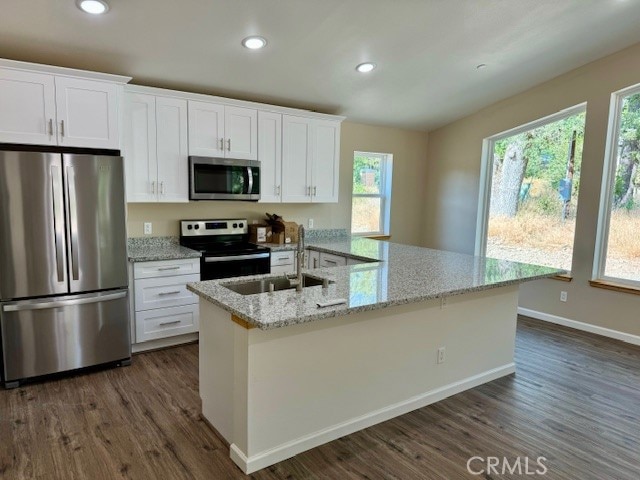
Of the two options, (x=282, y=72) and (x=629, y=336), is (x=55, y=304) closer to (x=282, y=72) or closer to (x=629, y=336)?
(x=282, y=72)

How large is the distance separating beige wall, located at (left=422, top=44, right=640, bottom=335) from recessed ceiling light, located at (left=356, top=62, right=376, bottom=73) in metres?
2.17

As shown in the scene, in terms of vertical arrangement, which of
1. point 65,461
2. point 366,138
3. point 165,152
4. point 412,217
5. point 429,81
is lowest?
point 65,461

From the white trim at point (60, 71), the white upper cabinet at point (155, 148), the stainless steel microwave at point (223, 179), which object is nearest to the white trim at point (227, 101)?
the white upper cabinet at point (155, 148)

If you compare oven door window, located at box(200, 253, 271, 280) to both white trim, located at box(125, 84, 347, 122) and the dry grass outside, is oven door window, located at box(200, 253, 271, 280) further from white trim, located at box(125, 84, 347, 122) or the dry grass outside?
the dry grass outside

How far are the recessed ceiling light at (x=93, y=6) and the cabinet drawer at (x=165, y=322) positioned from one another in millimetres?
2282

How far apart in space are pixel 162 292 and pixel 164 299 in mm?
69

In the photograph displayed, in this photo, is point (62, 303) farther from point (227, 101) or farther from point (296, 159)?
point (296, 159)

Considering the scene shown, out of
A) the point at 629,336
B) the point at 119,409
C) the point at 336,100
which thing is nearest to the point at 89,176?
the point at 119,409

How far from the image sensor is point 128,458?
223 centimetres

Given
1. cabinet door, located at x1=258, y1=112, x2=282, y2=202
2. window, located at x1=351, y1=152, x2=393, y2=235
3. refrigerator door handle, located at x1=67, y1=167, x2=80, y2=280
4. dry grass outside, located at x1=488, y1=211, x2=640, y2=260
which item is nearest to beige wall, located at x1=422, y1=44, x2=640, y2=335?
dry grass outside, located at x1=488, y1=211, x2=640, y2=260

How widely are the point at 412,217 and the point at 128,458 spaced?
493 cm

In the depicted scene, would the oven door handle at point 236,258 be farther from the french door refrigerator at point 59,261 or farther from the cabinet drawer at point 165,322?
the french door refrigerator at point 59,261

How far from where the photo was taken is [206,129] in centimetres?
404

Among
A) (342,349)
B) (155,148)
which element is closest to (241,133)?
(155,148)
